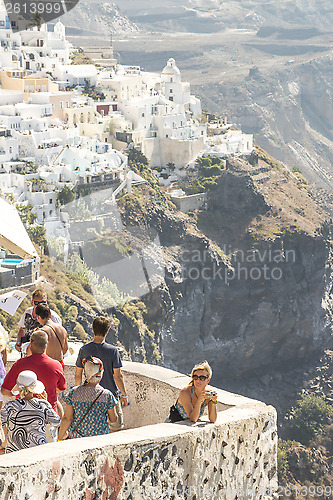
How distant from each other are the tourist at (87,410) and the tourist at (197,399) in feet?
1.79

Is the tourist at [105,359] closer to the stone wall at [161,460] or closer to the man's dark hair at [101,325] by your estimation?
the man's dark hair at [101,325]

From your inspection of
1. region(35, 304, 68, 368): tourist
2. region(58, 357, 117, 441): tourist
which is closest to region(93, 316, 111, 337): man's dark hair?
region(58, 357, 117, 441): tourist

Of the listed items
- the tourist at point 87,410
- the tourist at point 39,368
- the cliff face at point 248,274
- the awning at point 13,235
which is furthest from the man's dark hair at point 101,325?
the cliff face at point 248,274

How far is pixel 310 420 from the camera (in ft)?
182

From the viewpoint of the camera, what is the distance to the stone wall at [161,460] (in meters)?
5.62

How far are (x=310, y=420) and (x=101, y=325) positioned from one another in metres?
49.8

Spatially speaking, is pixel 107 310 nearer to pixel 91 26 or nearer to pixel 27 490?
pixel 27 490

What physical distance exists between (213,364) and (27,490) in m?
51.9

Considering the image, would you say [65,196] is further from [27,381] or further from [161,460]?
[161,460]

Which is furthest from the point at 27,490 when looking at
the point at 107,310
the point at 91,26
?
the point at 91,26

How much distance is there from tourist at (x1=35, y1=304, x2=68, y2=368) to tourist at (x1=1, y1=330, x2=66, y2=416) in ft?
3.19

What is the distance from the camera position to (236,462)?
7.28 meters

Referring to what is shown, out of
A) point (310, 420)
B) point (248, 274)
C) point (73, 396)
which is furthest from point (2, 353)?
point (248, 274)

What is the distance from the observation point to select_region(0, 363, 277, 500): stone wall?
562cm
